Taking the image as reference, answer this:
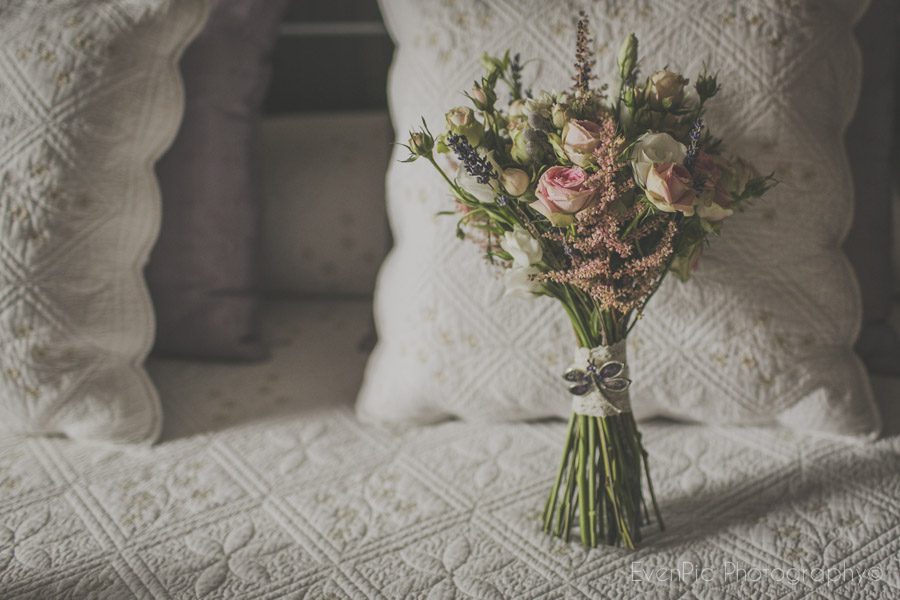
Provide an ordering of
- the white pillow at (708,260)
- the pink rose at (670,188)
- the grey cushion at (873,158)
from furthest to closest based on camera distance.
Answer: the grey cushion at (873,158) < the white pillow at (708,260) < the pink rose at (670,188)

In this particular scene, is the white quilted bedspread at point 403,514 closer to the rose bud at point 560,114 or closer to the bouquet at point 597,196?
the bouquet at point 597,196

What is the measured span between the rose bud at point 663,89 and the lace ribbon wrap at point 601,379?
25 cm

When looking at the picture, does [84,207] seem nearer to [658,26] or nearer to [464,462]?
[464,462]

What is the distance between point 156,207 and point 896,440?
1.05 m

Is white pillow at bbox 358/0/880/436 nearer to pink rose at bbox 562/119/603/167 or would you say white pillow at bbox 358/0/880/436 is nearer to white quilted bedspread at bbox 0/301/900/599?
white quilted bedspread at bbox 0/301/900/599

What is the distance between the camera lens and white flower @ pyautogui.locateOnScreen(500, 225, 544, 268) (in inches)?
29.8

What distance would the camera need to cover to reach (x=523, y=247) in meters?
0.76

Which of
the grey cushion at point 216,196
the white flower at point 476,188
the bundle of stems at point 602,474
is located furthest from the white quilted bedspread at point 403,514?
the white flower at point 476,188

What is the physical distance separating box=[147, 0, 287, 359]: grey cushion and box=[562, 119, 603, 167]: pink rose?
0.72 meters

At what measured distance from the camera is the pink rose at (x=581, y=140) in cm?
70

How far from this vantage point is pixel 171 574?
0.85 meters

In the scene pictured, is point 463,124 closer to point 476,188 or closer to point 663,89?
point 476,188

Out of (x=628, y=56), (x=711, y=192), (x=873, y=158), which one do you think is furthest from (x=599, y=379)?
(x=873, y=158)

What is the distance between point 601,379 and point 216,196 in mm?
735
